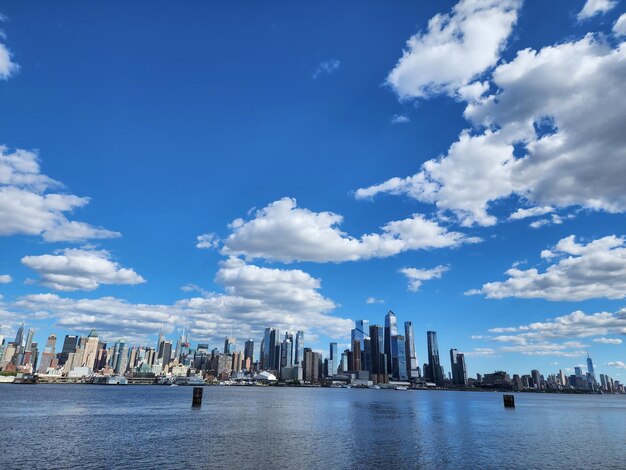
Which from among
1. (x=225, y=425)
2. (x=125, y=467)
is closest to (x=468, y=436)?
(x=225, y=425)

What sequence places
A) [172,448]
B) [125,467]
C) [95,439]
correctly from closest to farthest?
[125,467], [172,448], [95,439]

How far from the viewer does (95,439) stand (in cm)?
7119

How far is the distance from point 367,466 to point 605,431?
83.8 m

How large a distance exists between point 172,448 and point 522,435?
239ft

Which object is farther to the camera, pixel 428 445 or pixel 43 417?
pixel 43 417

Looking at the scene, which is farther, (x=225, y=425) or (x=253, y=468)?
(x=225, y=425)

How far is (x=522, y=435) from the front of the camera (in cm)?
8956

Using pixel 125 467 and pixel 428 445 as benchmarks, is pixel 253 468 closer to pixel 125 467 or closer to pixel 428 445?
pixel 125 467

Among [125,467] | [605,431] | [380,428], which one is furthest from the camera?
[605,431]

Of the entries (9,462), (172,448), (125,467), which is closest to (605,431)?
(172,448)

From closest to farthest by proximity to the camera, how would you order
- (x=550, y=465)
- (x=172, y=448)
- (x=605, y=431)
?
(x=550, y=465)
(x=172, y=448)
(x=605, y=431)

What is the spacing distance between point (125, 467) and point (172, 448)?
14.1 meters

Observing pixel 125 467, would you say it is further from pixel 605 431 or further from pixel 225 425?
pixel 605 431

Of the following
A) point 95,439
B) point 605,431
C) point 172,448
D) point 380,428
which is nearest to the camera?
point 172,448
